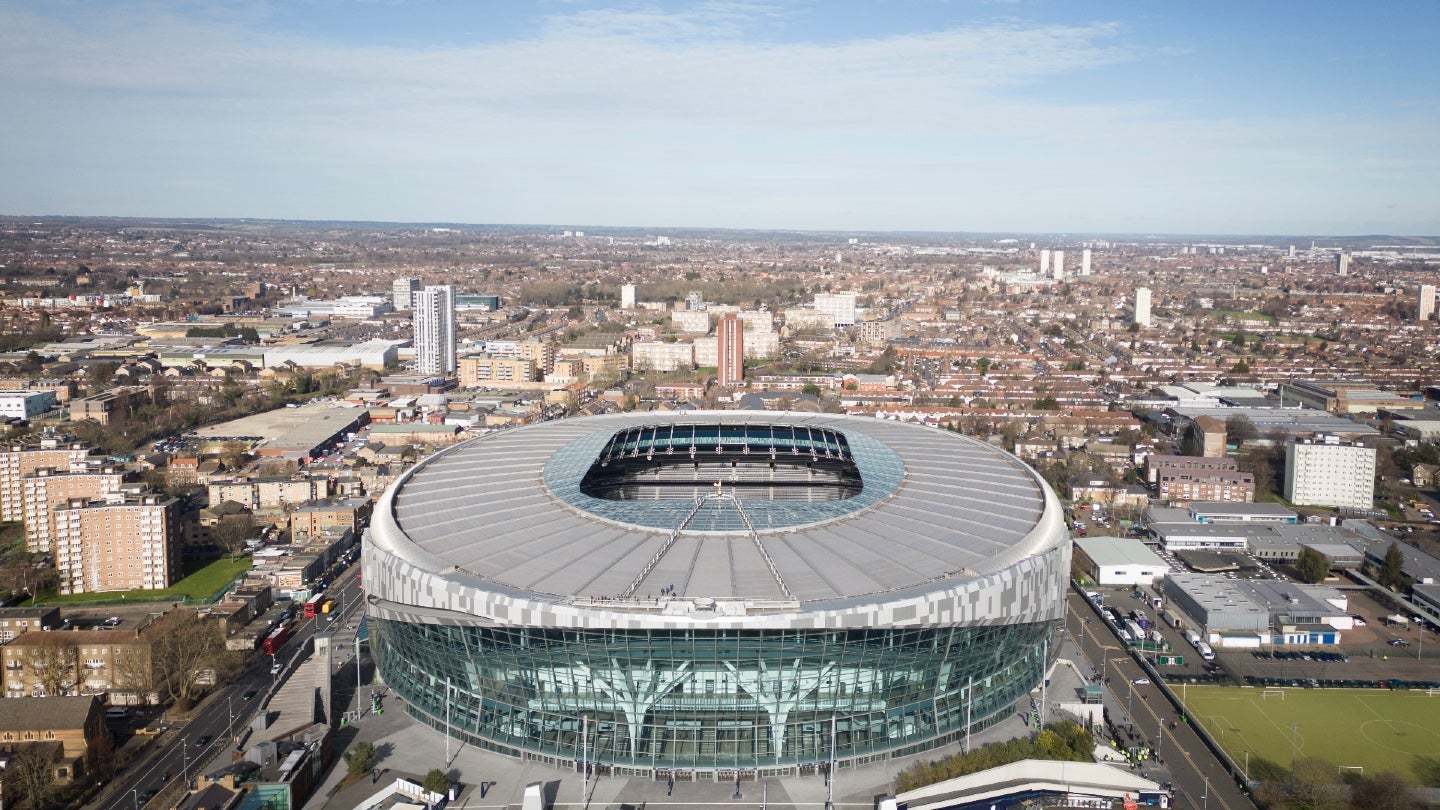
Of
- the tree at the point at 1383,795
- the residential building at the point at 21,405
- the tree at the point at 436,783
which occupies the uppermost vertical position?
the residential building at the point at 21,405

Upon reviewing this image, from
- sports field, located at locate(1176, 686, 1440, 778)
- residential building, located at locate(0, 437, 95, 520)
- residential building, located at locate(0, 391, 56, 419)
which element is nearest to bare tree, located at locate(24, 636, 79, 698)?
residential building, located at locate(0, 437, 95, 520)

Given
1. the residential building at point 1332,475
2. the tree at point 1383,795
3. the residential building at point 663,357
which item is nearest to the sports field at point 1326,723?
the tree at point 1383,795

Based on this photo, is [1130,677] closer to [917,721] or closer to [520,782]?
[917,721]

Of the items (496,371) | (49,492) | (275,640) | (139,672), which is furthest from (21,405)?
(139,672)

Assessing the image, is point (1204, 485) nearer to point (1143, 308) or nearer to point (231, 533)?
point (231, 533)

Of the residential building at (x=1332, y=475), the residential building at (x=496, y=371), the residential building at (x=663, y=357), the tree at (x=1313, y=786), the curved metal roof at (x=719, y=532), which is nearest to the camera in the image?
the curved metal roof at (x=719, y=532)

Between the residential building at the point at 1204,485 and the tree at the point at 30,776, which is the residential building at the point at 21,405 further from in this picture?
the residential building at the point at 1204,485

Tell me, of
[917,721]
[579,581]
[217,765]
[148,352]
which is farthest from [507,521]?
[148,352]
